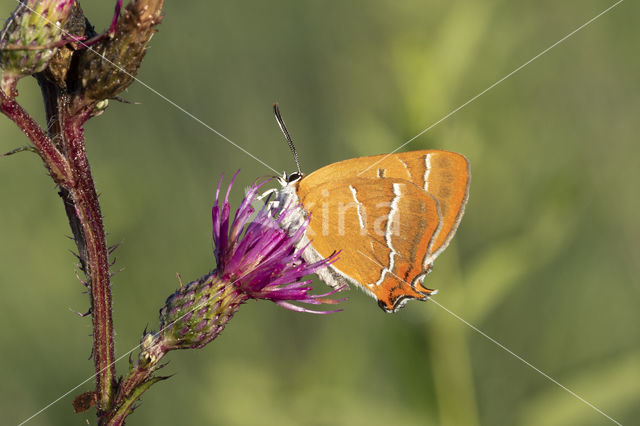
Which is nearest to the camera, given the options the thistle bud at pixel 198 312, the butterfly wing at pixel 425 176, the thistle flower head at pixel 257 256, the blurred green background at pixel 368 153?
the thistle bud at pixel 198 312

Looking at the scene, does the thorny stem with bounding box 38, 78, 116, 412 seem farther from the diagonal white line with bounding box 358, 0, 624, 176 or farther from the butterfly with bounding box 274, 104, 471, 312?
the diagonal white line with bounding box 358, 0, 624, 176

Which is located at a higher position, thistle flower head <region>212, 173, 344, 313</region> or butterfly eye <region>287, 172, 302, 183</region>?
butterfly eye <region>287, 172, 302, 183</region>

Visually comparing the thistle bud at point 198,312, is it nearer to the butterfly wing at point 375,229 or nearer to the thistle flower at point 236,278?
the thistle flower at point 236,278

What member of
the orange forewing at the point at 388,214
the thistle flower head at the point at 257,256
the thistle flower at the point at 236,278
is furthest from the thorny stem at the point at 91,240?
the orange forewing at the point at 388,214

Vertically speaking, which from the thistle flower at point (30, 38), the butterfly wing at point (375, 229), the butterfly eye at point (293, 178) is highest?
the thistle flower at point (30, 38)

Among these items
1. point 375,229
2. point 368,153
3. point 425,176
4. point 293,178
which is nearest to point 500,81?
point 368,153

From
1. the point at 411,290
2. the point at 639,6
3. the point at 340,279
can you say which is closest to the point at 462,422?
the point at 411,290

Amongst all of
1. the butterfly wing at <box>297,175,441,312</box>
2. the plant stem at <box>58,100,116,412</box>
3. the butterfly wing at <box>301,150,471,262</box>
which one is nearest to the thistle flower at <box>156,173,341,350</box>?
the plant stem at <box>58,100,116,412</box>
